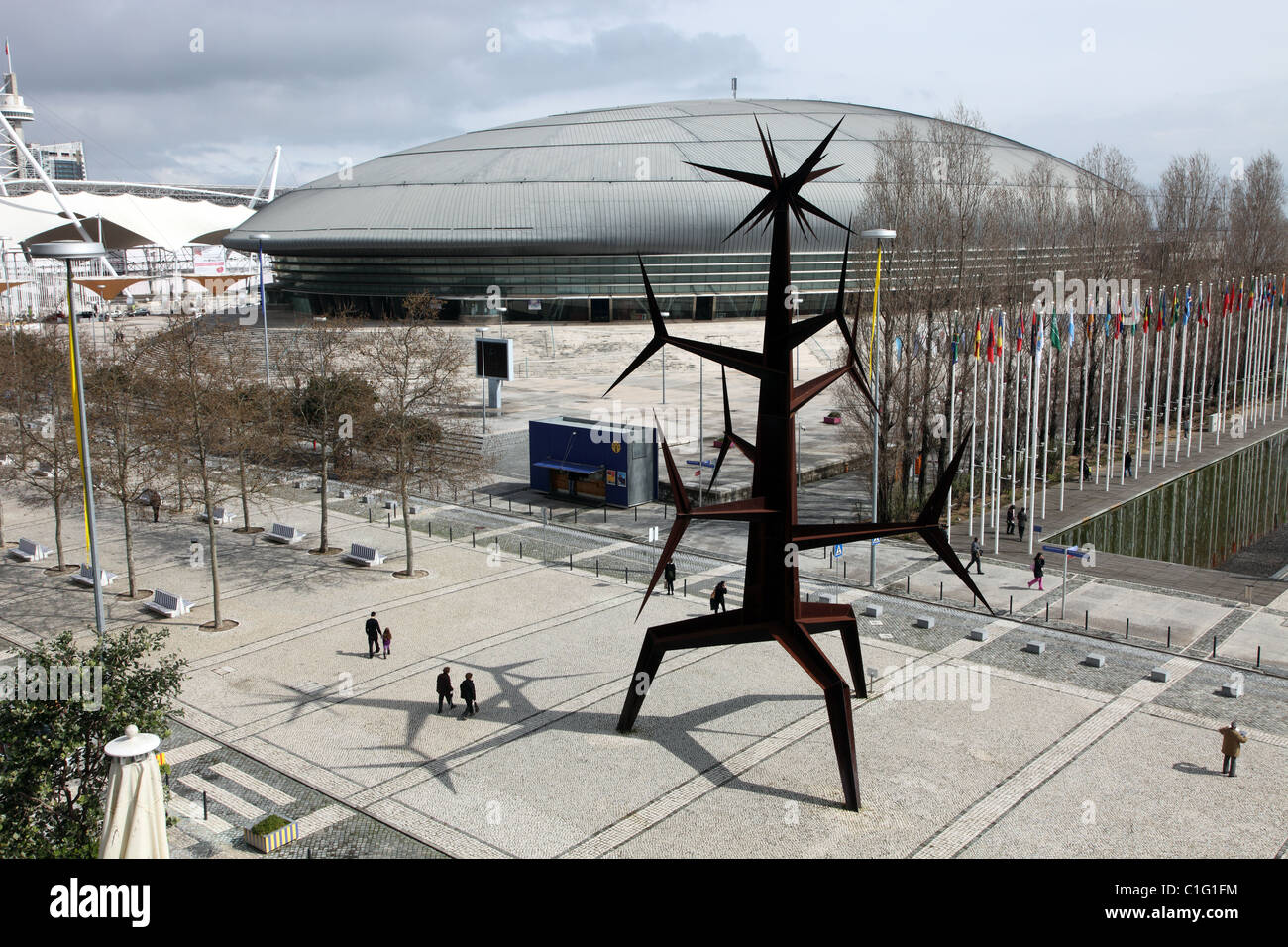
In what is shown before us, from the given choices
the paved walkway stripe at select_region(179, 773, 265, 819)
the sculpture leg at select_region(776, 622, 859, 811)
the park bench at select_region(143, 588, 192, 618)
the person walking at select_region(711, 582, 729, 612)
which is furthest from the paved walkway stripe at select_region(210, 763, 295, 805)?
the person walking at select_region(711, 582, 729, 612)

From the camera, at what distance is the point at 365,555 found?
31.7 metres

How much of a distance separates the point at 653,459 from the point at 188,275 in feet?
481

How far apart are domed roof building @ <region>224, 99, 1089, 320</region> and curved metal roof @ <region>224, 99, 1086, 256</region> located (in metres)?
0.14

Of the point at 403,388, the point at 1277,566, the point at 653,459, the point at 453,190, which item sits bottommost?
the point at 1277,566

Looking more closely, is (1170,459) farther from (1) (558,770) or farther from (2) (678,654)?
(1) (558,770)

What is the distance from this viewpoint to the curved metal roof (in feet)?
284

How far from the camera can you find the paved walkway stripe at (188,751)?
18906 mm

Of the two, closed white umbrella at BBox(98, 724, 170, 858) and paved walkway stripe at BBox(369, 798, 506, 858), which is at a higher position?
closed white umbrella at BBox(98, 724, 170, 858)

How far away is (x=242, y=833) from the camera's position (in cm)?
1634

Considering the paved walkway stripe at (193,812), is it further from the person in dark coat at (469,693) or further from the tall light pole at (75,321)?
the person in dark coat at (469,693)

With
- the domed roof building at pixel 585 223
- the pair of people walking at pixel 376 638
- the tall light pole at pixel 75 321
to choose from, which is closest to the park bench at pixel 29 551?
the pair of people walking at pixel 376 638

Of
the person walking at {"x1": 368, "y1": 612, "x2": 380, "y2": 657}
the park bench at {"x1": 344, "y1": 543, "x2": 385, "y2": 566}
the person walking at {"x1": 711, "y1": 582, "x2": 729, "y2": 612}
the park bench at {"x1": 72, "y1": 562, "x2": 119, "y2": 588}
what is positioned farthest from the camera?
the park bench at {"x1": 344, "y1": 543, "x2": 385, "y2": 566}

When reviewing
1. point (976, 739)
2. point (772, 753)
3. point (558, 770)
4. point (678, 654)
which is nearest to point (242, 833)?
point (558, 770)

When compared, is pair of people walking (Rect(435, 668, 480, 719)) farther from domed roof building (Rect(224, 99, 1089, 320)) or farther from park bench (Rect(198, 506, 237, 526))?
domed roof building (Rect(224, 99, 1089, 320))
